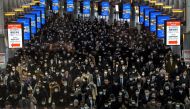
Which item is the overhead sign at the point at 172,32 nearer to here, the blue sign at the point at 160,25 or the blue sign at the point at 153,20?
the blue sign at the point at 160,25

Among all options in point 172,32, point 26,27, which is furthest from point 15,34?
point 172,32

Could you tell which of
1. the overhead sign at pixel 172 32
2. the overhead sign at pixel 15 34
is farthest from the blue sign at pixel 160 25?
the overhead sign at pixel 15 34

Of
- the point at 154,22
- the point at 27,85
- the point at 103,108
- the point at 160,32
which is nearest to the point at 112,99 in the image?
the point at 103,108

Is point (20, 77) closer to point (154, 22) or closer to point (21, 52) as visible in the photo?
point (21, 52)

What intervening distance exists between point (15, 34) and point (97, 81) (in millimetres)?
7487

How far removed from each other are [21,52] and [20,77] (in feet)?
30.8

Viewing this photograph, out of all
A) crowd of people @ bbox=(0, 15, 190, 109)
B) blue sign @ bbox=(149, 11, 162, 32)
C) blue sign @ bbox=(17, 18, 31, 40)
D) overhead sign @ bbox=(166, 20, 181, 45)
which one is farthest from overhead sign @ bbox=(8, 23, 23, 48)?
blue sign @ bbox=(149, 11, 162, 32)

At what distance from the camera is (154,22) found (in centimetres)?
4644

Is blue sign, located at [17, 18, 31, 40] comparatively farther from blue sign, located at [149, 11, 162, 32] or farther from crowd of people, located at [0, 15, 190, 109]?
blue sign, located at [149, 11, 162, 32]

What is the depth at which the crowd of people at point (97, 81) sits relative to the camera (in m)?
31.9

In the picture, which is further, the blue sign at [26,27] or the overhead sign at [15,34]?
the blue sign at [26,27]

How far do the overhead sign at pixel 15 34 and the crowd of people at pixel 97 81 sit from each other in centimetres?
129

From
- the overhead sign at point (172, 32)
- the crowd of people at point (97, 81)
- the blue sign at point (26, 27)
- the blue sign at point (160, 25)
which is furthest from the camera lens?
the blue sign at point (26, 27)

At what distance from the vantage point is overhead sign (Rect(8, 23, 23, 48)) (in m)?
40.2
